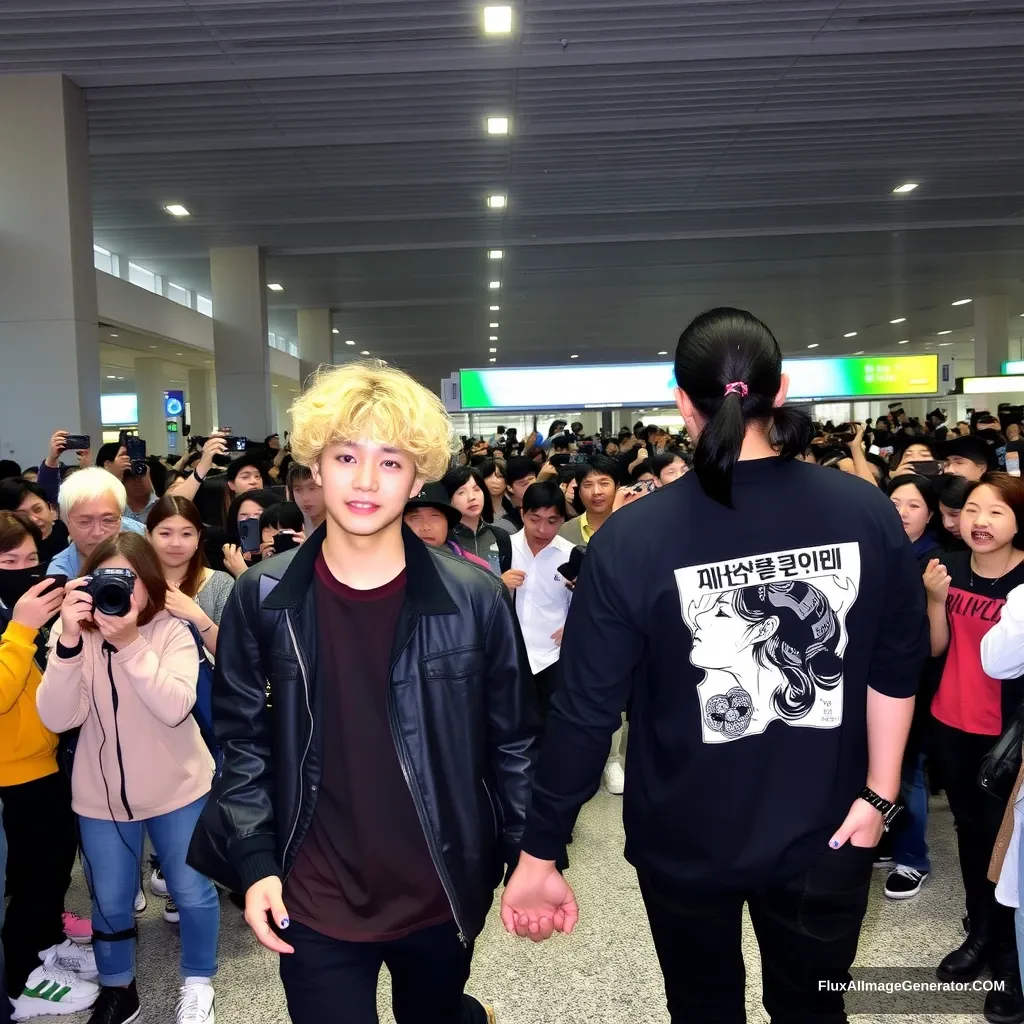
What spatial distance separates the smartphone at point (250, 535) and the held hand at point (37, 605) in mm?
1621

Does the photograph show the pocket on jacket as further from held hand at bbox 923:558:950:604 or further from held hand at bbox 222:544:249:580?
held hand at bbox 222:544:249:580

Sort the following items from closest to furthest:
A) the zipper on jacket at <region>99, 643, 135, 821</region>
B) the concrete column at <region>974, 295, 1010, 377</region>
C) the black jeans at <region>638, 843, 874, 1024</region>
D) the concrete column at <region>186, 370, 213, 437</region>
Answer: the black jeans at <region>638, 843, 874, 1024</region> < the zipper on jacket at <region>99, 643, 135, 821</region> < the concrete column at <region>974, 295, 1010, 377</region> < the concrete column at <region>186, 370, 213, 437</region>

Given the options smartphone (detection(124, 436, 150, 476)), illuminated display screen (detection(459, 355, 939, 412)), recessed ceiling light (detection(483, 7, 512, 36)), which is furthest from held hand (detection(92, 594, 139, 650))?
illuminated display screen (detection(459, 355, 939, 412))

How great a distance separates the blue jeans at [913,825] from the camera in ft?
13.0

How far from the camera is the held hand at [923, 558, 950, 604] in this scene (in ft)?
11.0

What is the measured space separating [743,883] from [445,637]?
0.74 meters

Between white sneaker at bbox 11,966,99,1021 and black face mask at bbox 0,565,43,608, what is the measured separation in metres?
1.34

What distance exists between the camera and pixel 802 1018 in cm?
187

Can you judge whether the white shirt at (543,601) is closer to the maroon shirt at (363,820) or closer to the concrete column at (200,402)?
the maroon shirt at (363,820)

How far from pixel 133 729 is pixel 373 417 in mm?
1637

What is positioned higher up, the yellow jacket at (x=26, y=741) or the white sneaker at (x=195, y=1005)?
the yellow jacket at (x=26, y=741)

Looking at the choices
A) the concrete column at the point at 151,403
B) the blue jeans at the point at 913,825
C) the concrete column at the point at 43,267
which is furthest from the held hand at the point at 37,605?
the concrete column at the point at 151,403

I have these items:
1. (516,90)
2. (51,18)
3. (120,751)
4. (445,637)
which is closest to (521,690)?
(445,637)

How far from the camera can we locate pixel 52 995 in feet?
10.5
